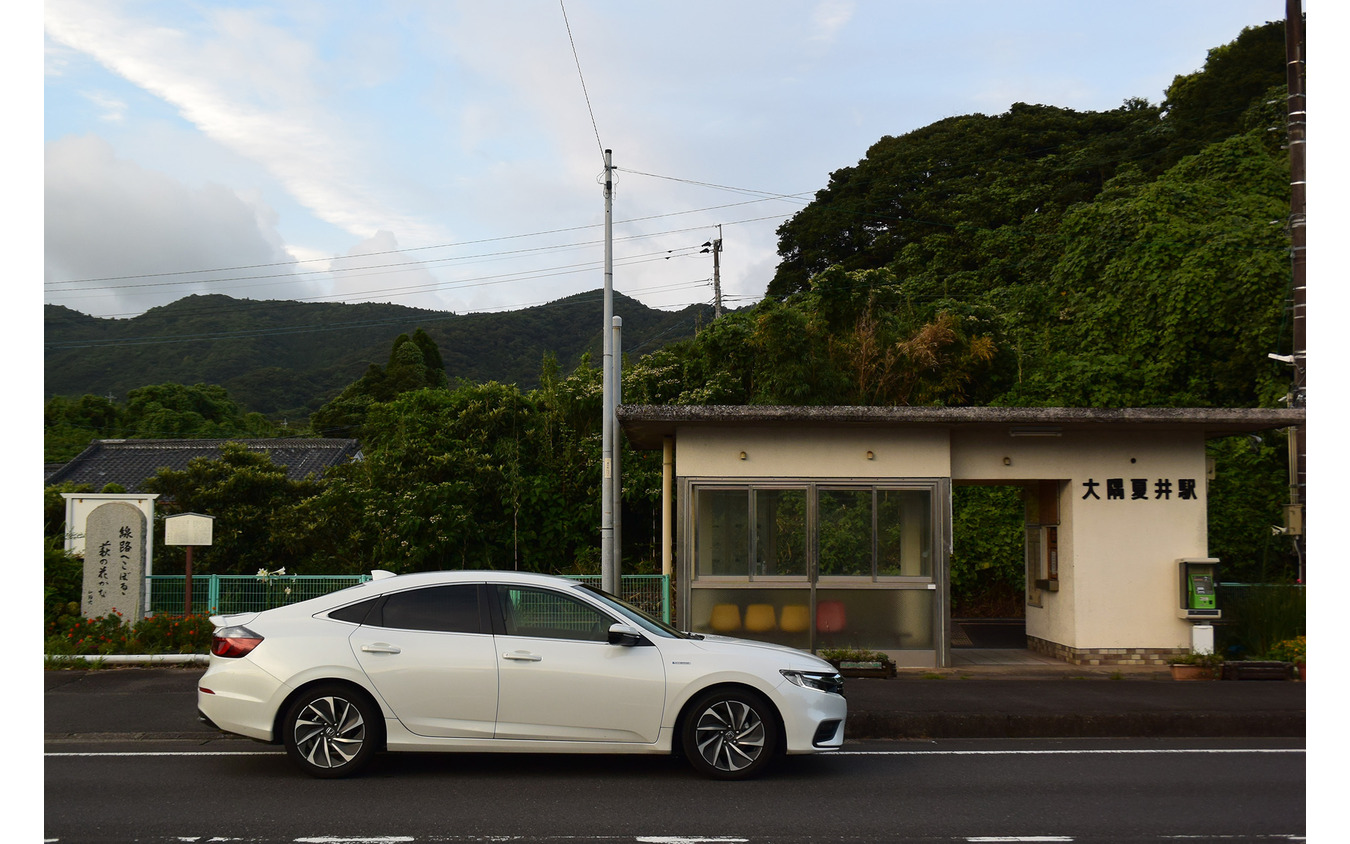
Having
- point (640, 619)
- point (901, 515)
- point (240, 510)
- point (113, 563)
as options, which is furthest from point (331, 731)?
point (240, 510)

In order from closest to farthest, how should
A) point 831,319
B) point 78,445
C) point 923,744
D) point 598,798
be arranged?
1. point 598,798
2. point 923,744
3. point 831,319
4. point 78,445

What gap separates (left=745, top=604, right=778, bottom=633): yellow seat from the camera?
42.6 ft

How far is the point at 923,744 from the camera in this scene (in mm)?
9125

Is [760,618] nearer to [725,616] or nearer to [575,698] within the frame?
[725,616]

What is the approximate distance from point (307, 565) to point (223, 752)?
36.2 ft

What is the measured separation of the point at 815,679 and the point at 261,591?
9.00 meters

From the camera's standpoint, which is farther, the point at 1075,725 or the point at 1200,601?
the point at 1200,601

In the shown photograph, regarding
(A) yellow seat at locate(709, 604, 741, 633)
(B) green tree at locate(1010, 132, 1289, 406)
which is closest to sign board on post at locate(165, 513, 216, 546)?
(A) yellow seat at locate(709, 604, 741, 633)

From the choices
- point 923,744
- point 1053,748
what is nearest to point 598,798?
point 923,744

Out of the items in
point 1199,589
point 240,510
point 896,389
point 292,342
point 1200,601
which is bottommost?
point 1200,601

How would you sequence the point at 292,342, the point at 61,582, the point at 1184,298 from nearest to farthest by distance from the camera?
the point at 61,582
the point at 1184,298
the point at 292,342

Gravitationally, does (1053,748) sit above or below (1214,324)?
below

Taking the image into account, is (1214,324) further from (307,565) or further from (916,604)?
(307,565)

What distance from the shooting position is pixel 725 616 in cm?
1298
